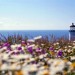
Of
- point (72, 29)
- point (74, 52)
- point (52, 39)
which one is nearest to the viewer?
point (74, 52)

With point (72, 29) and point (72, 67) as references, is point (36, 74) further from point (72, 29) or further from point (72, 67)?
point (72, 29)

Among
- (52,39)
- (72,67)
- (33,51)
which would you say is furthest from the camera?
(52,39)

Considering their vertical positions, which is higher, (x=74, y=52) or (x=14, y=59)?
(x=14, y=59)

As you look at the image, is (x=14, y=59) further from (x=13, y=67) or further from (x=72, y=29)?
(x=72, y=29)

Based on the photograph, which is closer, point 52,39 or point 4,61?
point 4,61

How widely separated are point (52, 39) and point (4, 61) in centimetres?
684

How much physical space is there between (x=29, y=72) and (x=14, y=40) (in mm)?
5984

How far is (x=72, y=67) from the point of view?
334 cm

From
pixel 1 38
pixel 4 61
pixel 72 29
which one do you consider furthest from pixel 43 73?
pixel 72 29

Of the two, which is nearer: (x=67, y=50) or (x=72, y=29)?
(x=67, y=50)

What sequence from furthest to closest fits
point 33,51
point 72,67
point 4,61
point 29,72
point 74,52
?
point 74,52 → point 33,51 → point 72,67 → point 4,61 → point 29,72

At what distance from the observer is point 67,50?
310 inches

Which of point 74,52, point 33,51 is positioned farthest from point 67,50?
point 33,51

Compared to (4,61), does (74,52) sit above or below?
below
